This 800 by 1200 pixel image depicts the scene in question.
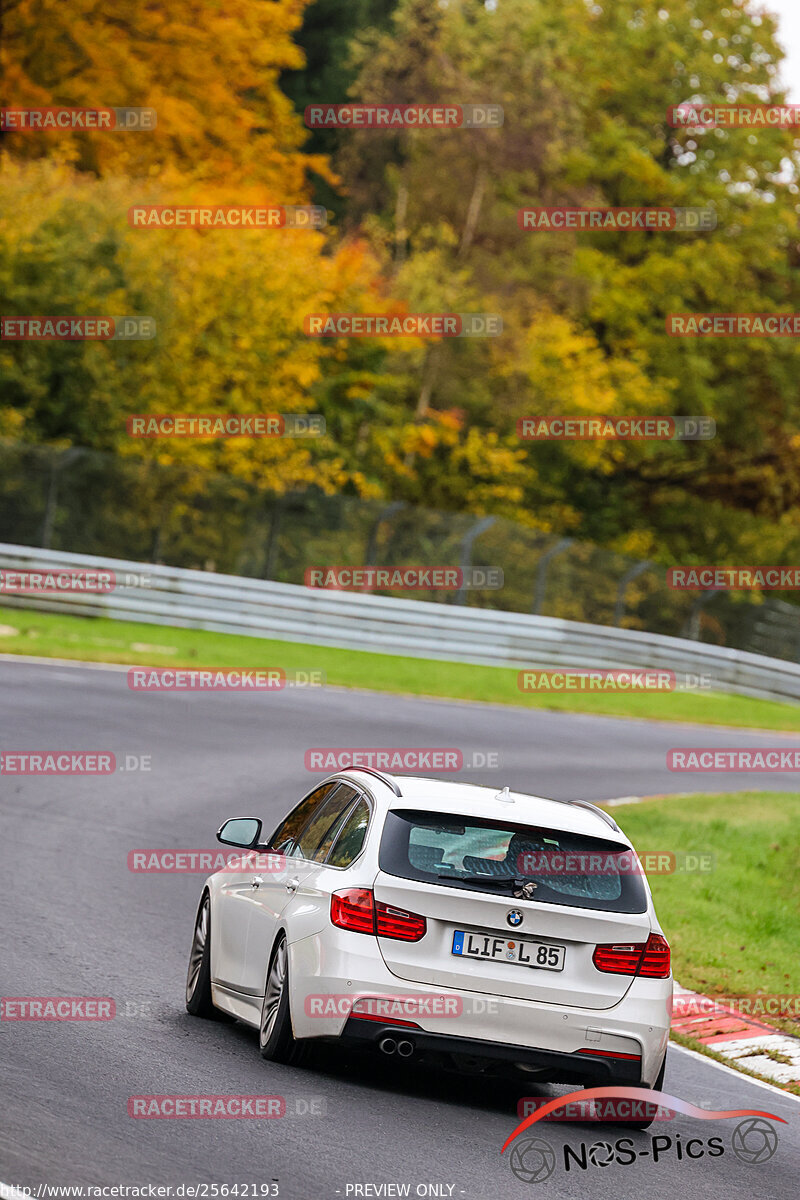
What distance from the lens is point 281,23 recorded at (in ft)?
164

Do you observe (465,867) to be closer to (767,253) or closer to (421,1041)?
(421,1041)

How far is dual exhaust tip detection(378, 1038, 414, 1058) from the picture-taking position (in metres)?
7.33

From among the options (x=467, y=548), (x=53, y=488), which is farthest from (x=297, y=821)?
(x=467, y=548)

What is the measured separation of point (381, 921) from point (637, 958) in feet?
3.61

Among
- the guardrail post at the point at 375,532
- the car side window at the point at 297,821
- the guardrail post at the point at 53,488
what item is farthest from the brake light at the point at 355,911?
the guardrail post at the point at 375,532

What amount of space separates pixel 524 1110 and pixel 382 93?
1778 inches

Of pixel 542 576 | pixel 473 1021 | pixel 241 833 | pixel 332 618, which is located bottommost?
pixel 473 1021

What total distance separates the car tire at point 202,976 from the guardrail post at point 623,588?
27.5 meters

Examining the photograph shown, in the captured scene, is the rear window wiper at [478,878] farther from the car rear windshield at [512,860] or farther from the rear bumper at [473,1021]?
the rear bumper at [473,1021]

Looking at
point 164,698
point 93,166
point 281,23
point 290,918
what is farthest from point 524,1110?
point 281,23

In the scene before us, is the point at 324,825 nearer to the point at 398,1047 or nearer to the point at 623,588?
the point at 398,1047

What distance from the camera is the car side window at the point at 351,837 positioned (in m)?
7.70

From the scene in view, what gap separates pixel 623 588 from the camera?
3638 centimetres

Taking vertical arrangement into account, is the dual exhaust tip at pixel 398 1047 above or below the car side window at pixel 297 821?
Answer: below
